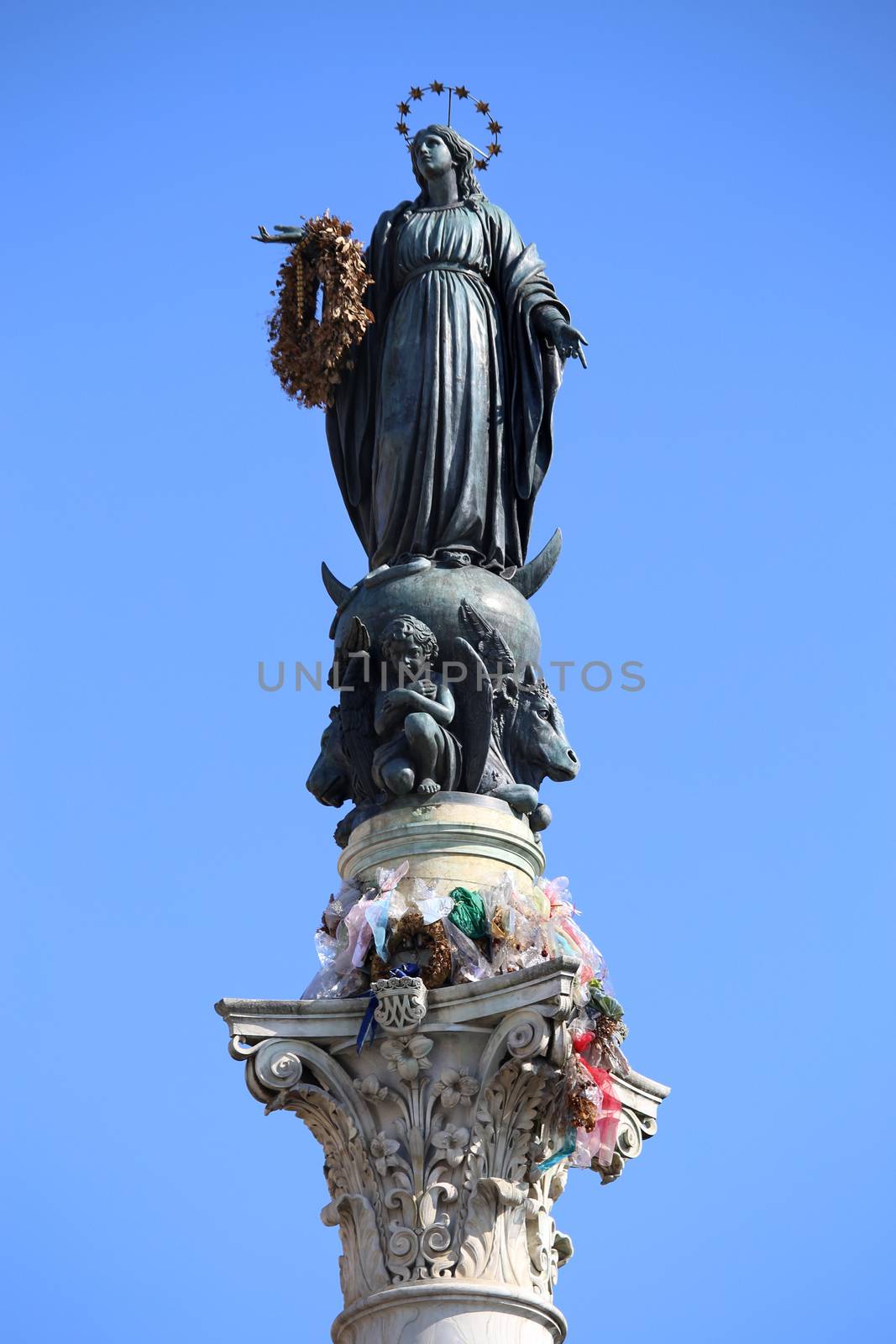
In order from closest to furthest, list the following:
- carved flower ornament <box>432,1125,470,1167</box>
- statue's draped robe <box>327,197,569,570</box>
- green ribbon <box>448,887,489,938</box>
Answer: carved flower ornament <box>432,1125,470,1167</box>
green ribbon <box>448,887,489,938</box>
statue's draped robe <box>327,197,569,570</box>

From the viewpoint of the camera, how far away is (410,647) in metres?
15.7

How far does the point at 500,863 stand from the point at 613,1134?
208 centimetres

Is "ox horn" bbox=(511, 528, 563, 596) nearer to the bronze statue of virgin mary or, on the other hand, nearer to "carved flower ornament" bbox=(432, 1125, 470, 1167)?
the bronze statue of virgin mary

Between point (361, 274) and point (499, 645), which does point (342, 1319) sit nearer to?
point (499, 645)

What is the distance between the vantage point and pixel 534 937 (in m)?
14.8

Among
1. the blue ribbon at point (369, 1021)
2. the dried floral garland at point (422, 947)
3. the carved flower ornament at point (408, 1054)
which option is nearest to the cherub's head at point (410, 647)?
the dried floral garland at point (422, 947)

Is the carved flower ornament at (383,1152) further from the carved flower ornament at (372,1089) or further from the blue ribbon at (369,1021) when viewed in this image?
the blue ribbon at (369,1021)

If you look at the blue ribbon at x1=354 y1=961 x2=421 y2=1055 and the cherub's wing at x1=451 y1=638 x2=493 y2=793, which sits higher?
the cherub's wing at x1=451 y1=638 x2=493 y2=793

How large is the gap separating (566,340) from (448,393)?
113cm

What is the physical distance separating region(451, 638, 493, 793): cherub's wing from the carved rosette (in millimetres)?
2099

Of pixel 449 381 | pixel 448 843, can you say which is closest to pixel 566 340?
pixel 449 381

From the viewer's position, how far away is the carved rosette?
44.8 ft

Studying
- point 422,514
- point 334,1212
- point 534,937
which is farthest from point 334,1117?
point 422,514

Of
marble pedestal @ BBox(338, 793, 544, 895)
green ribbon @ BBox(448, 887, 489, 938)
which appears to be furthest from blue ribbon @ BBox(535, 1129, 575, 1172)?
marble pedestal @ BBox(338, 793, 544, 895)
